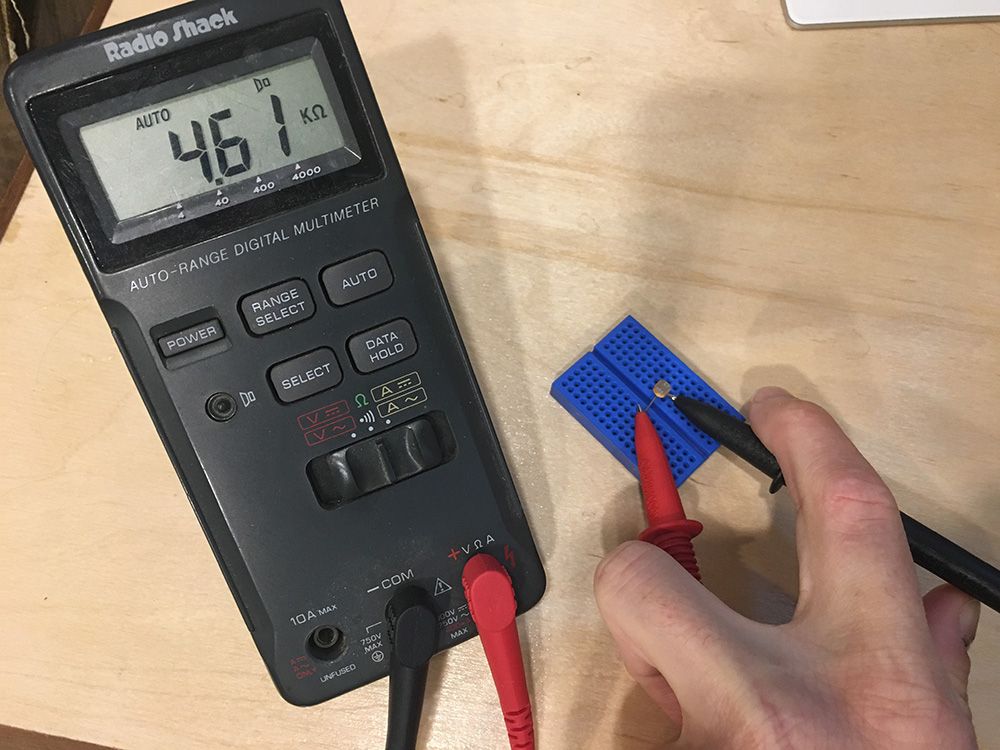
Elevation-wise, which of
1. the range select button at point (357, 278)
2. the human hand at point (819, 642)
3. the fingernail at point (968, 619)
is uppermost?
the range select button at point (357, 278)

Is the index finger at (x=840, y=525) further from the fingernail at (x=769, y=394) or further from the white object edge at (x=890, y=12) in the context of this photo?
the white object edge at (x=890, y=12)

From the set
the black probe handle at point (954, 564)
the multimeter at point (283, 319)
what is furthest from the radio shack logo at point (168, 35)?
the black probe handle at point (954, 564)

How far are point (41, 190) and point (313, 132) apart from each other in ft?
0.83

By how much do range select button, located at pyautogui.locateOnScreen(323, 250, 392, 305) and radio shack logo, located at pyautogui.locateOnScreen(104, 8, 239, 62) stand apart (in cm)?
16

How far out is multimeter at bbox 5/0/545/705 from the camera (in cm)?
50

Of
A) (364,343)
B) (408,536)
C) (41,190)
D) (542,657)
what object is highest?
(41,190)

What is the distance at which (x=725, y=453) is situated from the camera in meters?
0.59

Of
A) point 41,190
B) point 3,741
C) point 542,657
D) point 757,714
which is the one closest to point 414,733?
point 542,657

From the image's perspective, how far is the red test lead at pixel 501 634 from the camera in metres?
0.49

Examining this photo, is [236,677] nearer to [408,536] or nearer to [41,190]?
[408,536]

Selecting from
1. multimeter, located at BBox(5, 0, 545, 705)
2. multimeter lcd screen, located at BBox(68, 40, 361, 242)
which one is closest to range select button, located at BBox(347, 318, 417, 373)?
multimeter, located at BBox(5, 0, 545, 705)

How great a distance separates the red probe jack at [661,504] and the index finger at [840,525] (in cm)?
7

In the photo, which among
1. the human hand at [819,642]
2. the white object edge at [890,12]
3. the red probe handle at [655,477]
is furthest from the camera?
the white object edge at [890,12]

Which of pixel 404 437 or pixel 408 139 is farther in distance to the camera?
pixel 408 139
